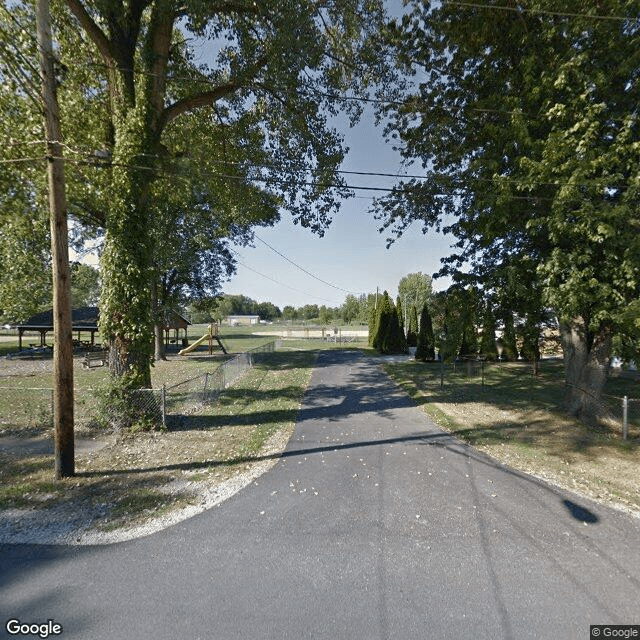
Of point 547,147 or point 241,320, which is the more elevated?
point 547,147

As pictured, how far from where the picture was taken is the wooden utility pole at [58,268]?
191 inches

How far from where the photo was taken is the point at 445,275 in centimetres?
912

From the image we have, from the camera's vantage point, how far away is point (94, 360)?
1881cm

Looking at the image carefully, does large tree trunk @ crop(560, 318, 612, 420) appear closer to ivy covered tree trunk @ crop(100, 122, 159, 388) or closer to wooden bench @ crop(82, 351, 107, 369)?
ivy covered tree trunk @ crop(100, 122, 159, 388)

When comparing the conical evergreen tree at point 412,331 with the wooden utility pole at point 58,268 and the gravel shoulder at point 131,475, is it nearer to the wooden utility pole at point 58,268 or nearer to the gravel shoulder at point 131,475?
the gravel shoulder at point 131,475

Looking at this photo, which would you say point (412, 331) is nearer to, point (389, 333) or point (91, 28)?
point (389, 333)

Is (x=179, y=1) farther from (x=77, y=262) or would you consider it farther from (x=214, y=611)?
(x=214, y=611)

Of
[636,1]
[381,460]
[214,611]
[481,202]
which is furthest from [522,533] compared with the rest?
[636,1]

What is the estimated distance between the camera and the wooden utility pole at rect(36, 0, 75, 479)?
486 centimetres

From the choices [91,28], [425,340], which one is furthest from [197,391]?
[425,340]

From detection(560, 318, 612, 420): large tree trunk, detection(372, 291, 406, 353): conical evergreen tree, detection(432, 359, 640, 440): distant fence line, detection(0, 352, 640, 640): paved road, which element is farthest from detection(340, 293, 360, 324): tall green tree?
detection(0, 352, 640, 640): paved road

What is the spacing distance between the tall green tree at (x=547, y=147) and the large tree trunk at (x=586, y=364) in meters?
0.03

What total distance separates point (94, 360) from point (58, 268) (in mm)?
16796

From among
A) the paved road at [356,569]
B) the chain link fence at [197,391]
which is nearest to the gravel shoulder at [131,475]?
the paved road at [356,569]
